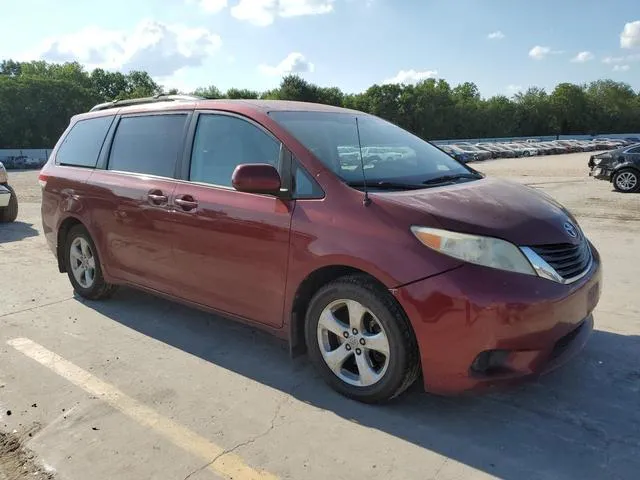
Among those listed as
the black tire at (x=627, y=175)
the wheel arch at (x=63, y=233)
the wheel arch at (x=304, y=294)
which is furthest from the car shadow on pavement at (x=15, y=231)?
the black tire at (x=627, y=175)

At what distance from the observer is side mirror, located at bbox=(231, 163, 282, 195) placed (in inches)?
132

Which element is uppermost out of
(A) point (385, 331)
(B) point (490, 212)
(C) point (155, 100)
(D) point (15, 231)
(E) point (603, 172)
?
(C) point (155, 100)

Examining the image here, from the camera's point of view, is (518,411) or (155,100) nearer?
(518,411)

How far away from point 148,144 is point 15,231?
249 inches

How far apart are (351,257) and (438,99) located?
93.1 m

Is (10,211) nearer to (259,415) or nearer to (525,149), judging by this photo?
(259,415)

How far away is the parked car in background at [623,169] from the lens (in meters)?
15.1

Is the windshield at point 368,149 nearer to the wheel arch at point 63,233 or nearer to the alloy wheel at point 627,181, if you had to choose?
the wheel arch at point 63,233

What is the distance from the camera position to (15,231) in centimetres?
950

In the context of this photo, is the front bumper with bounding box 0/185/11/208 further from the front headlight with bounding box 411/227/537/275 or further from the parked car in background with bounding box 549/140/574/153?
the parked car in background with bounding box 549/140/574/153

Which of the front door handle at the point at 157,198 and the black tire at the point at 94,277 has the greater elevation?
the front door handle at the point at 157,198

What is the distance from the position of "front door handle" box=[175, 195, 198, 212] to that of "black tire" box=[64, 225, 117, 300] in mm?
1445

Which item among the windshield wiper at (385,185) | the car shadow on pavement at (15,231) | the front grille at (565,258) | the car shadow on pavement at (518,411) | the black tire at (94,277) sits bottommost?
the car shadow on pavement at (15,231)

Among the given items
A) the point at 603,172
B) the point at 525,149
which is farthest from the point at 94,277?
the point at 525,149
